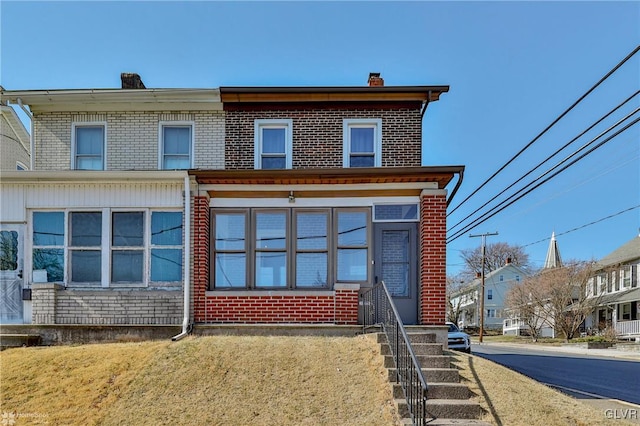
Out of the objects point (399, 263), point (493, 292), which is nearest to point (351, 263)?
point (399, 263)

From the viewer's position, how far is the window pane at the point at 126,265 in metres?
9.54

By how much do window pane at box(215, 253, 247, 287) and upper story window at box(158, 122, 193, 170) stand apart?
8.28 feet

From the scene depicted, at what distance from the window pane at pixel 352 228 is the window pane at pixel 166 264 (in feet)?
11.4

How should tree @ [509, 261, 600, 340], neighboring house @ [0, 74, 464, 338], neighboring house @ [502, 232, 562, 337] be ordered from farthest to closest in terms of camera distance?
neighboring house @ [502, 232, 562, 337] < tree @ [509, 261, 600, 340] < neighboring house @ [0, 74, 464, 338]

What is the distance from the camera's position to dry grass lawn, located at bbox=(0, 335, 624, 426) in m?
5.77

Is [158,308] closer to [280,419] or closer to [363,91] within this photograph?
[280,419]

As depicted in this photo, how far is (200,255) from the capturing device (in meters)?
9.27

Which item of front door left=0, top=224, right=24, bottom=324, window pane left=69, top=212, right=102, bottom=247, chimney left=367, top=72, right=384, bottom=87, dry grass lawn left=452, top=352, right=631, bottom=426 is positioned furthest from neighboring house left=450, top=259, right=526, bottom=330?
front door left=0, top=224, right=24, bottom=324

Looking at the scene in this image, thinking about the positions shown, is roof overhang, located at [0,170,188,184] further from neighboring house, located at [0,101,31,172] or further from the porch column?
neighboring house, located at [0,101,31,172]

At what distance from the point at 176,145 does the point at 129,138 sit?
3.58 feet

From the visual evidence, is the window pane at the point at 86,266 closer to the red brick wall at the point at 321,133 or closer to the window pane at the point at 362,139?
the red brick wall at the point at 321,133

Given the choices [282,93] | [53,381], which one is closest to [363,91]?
[282,93]

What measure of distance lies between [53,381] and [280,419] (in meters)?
3.65

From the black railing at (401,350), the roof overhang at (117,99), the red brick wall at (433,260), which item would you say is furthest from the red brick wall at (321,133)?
the black railing at (401,350)
